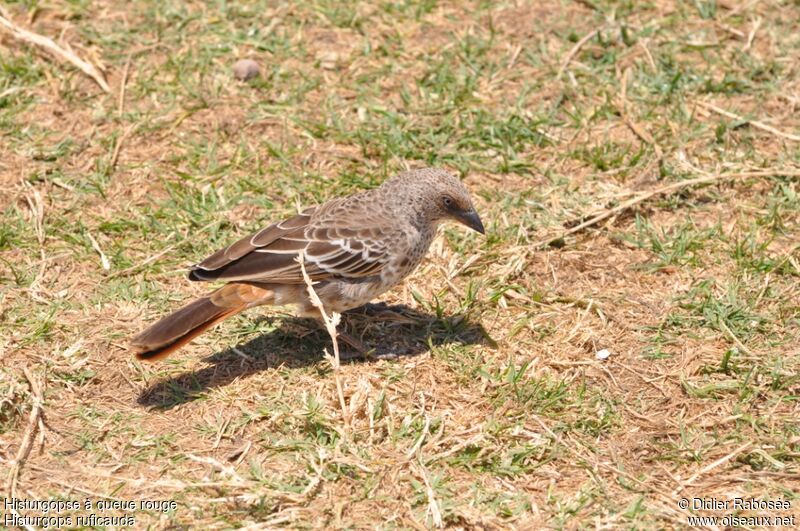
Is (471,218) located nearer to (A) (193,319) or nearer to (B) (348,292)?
(B) (348,292)

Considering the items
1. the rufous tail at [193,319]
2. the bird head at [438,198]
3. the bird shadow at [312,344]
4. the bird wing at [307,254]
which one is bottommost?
the bird shadow at [312,344]

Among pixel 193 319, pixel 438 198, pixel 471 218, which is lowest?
pixel 193 319

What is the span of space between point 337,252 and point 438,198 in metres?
0.69

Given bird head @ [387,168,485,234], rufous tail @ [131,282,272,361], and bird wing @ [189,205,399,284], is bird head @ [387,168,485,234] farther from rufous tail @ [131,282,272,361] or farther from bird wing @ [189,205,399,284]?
rufous tail @ [131,282,272,361]

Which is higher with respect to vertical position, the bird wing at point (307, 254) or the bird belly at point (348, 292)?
the bird wing at point (307, 254)

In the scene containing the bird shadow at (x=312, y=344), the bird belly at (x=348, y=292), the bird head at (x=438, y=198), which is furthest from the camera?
the bird head at (x=438, y=198)

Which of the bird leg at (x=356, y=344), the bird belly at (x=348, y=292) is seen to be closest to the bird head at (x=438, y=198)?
the bird belly at (x=348, y=292)

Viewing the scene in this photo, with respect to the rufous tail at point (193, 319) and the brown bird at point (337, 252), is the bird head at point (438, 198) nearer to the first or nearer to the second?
the brown bird at point (337, 252)

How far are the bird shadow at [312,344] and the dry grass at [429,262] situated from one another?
0.02 metres

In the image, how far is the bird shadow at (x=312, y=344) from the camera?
5910 millimetres

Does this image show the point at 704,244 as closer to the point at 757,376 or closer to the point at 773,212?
the point at 773,212

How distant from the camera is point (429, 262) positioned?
6996 mm

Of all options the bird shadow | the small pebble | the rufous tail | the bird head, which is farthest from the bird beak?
the small pebble

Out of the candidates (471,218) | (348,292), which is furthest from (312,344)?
(471,218)
